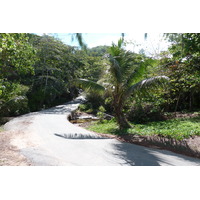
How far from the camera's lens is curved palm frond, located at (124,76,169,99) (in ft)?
23.6

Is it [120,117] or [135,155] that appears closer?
[135,155]

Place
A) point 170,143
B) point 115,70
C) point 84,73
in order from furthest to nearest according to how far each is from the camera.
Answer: point 84,73
point 115,70
point 170,143

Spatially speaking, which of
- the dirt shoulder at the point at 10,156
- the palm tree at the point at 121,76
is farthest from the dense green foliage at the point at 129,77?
the dirt shoulder at the point at 10,156

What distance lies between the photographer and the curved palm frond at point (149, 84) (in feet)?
23.6

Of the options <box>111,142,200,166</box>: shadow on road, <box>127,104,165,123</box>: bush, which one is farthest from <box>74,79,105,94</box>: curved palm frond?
<box>127,104,165,123</box>: bush

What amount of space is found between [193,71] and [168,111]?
4.14m

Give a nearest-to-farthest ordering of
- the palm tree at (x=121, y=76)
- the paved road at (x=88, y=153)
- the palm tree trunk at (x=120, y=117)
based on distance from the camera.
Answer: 1. the paved road at (x=88, y=153)
2. the palm tree at (x=121, y=76)
3. the palm tree trunk at (x=120, y=117)

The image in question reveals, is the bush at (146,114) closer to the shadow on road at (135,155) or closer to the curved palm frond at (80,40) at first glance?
the shadow on road at (135,155)

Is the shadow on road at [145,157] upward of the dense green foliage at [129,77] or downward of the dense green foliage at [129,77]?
downward

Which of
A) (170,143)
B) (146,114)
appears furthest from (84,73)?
(170,143)

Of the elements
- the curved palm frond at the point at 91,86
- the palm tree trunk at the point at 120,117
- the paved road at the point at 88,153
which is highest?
the curved palm frond at the point at 91,86

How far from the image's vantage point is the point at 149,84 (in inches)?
292

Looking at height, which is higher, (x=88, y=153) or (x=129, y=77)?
(x=129, y=77)

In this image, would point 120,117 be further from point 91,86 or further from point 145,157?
point 145,157
